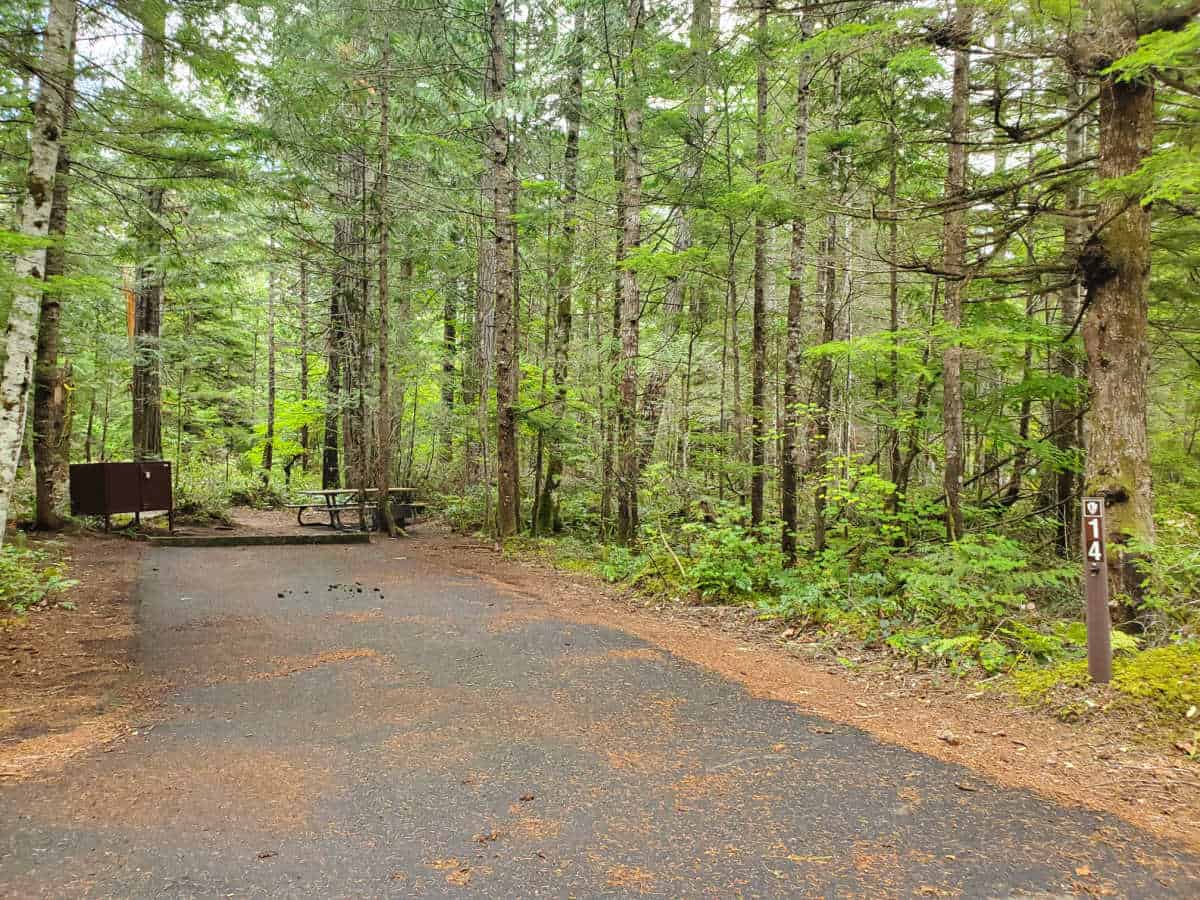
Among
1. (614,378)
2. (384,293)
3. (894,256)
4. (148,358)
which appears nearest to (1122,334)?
(894,256)

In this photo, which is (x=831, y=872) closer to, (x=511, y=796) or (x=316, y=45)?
(x=511, y=796)

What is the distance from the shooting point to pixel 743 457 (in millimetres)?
12766

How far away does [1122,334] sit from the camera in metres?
5.60

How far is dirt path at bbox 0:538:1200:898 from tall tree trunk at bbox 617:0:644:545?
602 centimetres

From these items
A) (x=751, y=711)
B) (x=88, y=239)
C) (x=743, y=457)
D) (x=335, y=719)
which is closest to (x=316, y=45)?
(x=88, y=239)

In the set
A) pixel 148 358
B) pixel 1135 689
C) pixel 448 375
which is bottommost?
pixel 1135 689

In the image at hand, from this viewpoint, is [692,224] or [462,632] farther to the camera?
[692,224]

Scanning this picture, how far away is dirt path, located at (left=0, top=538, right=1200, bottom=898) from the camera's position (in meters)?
2.68

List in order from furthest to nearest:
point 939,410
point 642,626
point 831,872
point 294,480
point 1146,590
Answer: point 294,480, point 939,410, point 642,626, point 1146,590, point 831,872

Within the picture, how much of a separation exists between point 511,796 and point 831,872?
5.06ft

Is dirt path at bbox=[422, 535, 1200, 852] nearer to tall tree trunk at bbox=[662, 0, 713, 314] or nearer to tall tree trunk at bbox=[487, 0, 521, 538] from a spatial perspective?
tall tree trunk at bbox=[487, 0, 521, 538]

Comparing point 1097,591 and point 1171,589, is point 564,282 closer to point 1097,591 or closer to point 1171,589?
point 1171,589

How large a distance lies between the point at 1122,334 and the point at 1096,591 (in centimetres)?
260

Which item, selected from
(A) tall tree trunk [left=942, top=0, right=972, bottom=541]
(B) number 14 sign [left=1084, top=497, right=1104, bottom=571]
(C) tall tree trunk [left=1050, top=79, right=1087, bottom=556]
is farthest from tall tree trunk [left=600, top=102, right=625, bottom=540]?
(B) number 14 sign [left=1084, top=497, right=1104, bottom=571]
